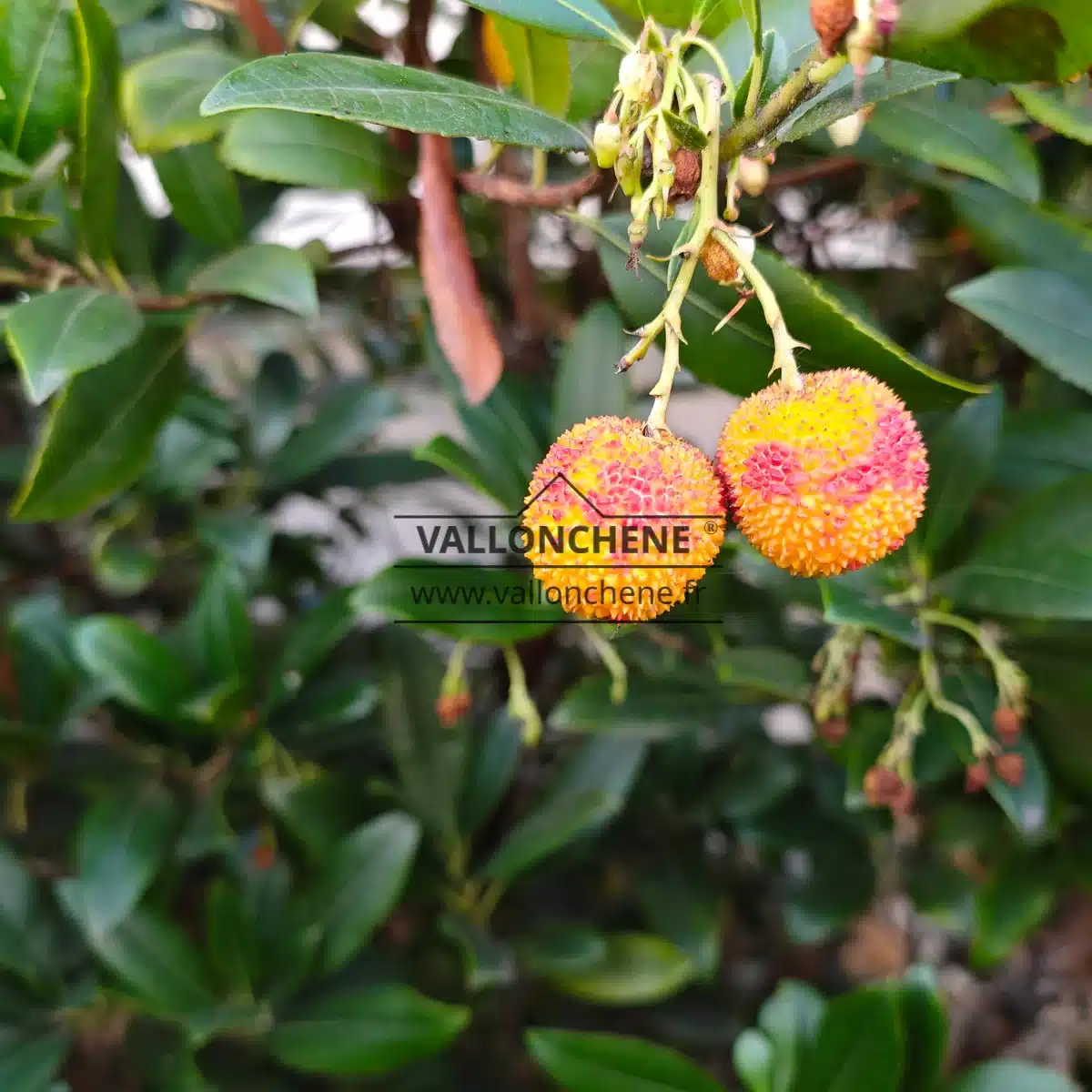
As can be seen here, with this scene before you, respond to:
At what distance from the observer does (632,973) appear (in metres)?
0.78

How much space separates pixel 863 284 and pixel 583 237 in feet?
1.03

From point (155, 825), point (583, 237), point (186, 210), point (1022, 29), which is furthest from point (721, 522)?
point (583, 237)

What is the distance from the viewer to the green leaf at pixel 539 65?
0.52m

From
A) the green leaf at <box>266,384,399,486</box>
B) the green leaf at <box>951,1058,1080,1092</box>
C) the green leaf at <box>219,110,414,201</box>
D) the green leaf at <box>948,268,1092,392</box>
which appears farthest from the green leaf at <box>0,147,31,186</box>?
the green leaf at <box>951,1058,1080,1092</box>

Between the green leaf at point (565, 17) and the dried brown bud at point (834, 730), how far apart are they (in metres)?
0.48

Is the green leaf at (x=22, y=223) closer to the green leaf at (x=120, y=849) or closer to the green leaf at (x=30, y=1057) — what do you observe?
the green leaf at (x=120, y=849)

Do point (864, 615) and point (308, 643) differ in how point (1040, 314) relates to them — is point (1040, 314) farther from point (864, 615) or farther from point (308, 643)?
point (308, 643)

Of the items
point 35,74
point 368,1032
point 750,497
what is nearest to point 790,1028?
point 368,1032

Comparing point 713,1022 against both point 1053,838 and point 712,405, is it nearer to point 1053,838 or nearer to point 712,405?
point 1053,838

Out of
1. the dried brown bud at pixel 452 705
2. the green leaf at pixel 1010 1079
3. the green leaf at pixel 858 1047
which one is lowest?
the green leaf at pixel 1010 1079

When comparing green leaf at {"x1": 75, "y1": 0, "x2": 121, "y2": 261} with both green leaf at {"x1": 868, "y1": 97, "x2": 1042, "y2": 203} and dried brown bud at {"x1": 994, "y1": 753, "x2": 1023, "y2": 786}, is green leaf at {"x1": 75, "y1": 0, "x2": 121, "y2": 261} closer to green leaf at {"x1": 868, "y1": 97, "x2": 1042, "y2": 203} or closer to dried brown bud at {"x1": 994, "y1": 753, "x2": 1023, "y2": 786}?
green leaf at {"x1": 868, "y1": 97, "x2": 1042, "y2": 203}

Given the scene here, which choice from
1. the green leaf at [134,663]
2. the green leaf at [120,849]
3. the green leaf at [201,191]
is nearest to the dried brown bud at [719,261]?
the green leaf at [201,191]

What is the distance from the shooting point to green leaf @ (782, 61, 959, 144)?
0.35 metres

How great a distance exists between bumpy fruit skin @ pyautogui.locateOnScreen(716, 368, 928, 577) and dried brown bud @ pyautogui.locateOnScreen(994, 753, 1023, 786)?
0.29m
